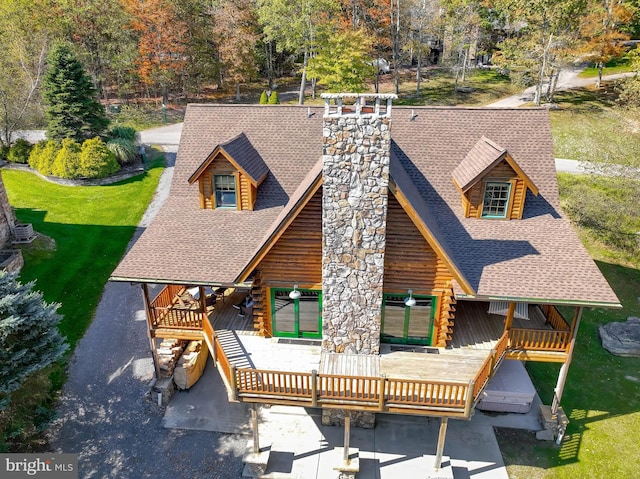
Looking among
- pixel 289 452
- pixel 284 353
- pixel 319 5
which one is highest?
pixel 319 5

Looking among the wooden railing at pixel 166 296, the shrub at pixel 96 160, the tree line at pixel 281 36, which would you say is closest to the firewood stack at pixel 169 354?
the wooden railing at pixel 166 296

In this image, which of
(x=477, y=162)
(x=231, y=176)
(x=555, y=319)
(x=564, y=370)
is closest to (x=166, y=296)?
(x=231, y=176)

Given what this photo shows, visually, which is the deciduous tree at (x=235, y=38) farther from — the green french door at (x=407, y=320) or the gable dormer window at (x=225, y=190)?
the green french door at (x=407, y=320)

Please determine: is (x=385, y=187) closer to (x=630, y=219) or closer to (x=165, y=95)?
(x=630, y=219)

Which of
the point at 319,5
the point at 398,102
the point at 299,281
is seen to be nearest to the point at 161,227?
the point at 299,281

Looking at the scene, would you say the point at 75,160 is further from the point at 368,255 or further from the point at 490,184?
the point at 490,184

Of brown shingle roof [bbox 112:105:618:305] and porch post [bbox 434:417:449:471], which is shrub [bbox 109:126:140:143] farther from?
porch post [bbox 434:417:449:471]

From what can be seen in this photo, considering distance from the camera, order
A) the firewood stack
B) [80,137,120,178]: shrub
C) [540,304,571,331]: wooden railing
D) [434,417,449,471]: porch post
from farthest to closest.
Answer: [80,137,120,178]: shrub, the firewood stack, [540,304,571,331]: wooden railing, [434,417,449,471]: porch post

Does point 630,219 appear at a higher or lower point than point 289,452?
higher

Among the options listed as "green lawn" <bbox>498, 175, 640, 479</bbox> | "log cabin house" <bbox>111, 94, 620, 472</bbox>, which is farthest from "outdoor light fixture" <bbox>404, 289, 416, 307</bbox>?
"green lawn" <bbox>498, 175, 640, 479</bbox>
